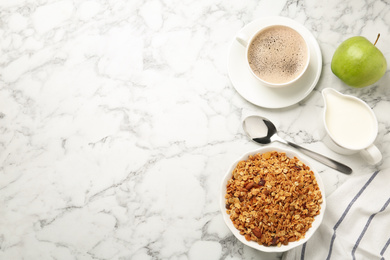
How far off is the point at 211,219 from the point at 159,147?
0.25 m

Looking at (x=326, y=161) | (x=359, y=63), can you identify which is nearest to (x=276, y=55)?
(x=359, y=63)

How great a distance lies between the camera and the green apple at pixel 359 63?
1112 mm

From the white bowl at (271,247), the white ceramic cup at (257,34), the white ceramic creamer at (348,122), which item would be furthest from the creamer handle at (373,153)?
the white ceramic cup at (257,34)

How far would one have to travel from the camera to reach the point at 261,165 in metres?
1.16

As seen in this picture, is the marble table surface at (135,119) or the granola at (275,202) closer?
the granola at (275,202)

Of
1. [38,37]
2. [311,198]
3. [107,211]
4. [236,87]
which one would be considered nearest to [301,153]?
[311,198]

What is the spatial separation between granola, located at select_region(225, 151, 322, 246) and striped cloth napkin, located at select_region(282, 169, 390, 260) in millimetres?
93

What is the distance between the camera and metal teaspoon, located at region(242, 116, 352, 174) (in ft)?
3.97

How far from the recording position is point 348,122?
1167 mm

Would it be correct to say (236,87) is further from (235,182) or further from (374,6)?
(374,6)

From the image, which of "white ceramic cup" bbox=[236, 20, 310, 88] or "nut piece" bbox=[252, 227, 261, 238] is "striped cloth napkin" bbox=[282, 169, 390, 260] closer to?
"nut piece" bbox=[252, 227, 261, 238]

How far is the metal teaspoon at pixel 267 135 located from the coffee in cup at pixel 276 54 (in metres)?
0.12

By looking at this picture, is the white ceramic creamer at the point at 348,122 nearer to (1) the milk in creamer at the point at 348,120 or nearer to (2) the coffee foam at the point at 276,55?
(1) the milk in creamer at the point at 348,120

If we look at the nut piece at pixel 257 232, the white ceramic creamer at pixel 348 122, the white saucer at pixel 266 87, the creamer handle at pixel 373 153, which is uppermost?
the white saucer at pixel 266 87
